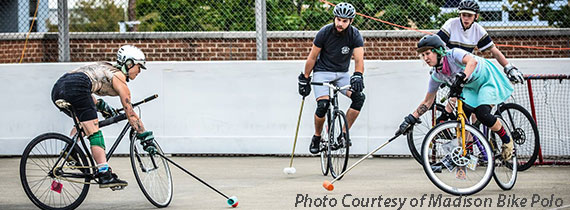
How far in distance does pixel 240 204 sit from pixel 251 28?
6236 mm

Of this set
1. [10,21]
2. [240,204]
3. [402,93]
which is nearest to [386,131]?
[402,93]

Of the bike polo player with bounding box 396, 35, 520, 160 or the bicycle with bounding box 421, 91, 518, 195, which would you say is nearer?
the bicycle with bounding box 421, 91, 518, 195

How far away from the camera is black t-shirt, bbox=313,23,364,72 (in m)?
8.96

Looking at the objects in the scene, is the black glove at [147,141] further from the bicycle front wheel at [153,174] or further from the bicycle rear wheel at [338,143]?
the bicycle rear wheel at [338,143]

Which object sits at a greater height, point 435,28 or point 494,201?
point 435,28

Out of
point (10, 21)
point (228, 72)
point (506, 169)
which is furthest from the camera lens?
point (10, 21)

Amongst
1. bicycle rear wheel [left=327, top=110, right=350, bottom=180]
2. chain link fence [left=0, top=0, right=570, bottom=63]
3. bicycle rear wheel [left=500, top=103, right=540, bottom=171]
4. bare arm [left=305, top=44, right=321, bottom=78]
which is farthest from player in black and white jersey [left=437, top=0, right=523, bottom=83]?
chain link fence [left=0, top=0, right=570, bottom=63]

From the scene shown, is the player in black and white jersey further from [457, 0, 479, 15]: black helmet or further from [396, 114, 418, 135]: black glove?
[396, 114, 418, 135]: black glove

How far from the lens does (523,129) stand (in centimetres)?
902

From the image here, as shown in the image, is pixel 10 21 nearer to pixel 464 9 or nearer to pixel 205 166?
pixel 205 166

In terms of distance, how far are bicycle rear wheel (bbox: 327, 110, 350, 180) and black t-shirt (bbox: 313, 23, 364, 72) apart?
0.60 m

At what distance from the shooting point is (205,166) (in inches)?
392

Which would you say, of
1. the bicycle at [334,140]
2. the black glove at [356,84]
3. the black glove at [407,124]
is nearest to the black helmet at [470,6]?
the black glove at [356,84]

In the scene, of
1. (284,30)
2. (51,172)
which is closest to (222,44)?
(284,30)
